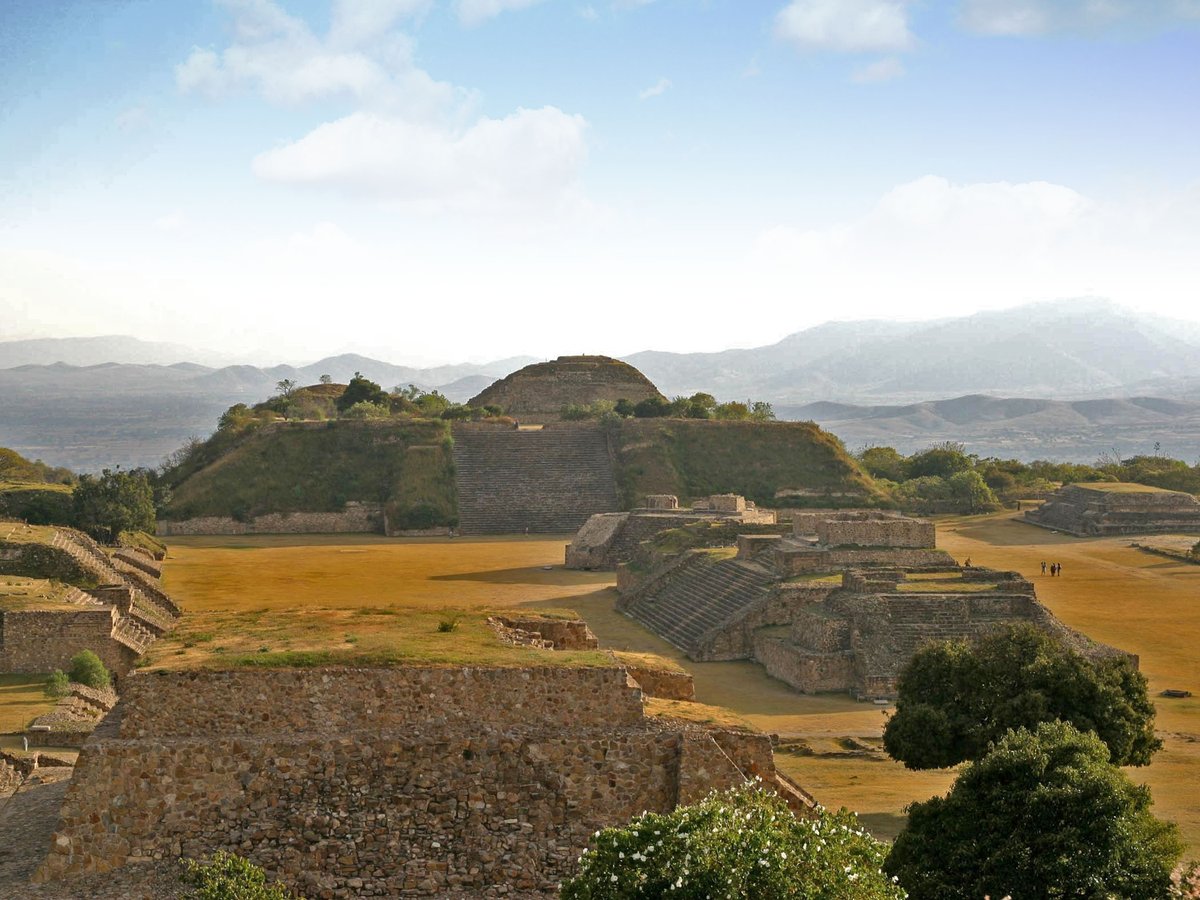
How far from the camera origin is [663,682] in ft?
56.4

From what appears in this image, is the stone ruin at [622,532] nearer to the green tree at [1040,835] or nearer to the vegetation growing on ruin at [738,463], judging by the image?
the vegetation growing on ruin at [738,463]

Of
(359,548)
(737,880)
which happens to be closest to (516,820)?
(737,880)

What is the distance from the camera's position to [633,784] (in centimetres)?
1409

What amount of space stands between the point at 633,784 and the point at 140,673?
5404 mm

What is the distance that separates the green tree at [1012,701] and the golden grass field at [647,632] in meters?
0.98

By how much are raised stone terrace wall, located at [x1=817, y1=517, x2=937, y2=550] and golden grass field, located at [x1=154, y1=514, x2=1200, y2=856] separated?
4610mm

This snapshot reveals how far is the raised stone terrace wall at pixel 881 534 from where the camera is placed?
113 feet

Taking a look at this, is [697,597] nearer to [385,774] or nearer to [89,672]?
[89,672]

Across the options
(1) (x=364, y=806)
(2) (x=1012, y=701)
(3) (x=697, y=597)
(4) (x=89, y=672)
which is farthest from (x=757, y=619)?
(1) (x=364, y=806)

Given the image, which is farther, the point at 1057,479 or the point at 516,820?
the point at 1057,479

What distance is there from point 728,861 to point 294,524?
54.3 meters

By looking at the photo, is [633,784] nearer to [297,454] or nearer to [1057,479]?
[297,454]

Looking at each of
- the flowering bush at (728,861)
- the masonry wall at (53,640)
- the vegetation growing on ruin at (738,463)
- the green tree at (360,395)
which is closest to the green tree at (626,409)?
the vegetation growing on ruin at (738,463)

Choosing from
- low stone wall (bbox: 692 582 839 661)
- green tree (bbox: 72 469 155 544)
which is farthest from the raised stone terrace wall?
green tree (bbox: 72 469 155 544)
